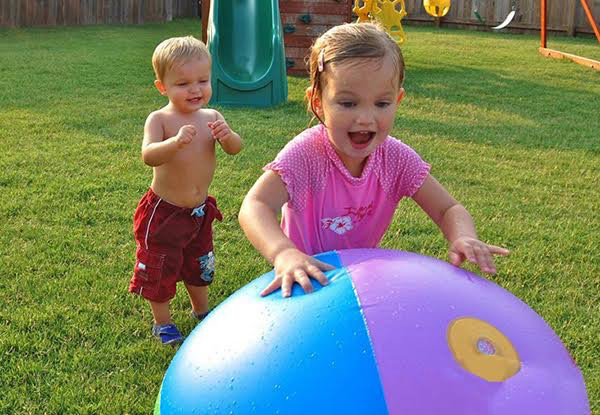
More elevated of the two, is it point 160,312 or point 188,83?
point 188,83

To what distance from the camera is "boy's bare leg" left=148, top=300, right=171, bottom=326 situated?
11.5 feet

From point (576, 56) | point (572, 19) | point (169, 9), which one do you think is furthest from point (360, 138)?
point (572, 19)

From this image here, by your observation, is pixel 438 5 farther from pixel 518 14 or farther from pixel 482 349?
pixel 482 349

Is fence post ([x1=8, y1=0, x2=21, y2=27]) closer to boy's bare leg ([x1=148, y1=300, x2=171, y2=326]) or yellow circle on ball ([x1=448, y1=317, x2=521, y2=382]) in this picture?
boy's bare leg ([x1=148, y1=300, x2=171, y2=326])

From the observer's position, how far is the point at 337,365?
192 cm

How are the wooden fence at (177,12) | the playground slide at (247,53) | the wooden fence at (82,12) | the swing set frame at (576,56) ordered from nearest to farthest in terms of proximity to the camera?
1. the playground slide at (247,53)
2. the swing set frame at (576,56)
3. the wooden fence at (82,12)
4. the wooden fence at (177,12)

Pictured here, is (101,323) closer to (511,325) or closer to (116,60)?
(511,325)

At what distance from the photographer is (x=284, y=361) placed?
1960 millimetres

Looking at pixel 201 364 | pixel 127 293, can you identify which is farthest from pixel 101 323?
pixel 201 364

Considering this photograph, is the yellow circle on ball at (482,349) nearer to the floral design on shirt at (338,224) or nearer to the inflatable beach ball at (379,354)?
the inflatable beach ball at (379,354)

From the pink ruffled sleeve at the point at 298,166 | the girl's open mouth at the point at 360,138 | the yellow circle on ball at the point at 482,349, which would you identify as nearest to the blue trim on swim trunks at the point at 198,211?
the pink ruffled sleeve at the point at 298,166

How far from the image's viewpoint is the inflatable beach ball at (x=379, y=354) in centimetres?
188

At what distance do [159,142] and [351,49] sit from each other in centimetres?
117

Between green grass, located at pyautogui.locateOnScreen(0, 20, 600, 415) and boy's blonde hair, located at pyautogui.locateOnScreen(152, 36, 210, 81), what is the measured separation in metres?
1.13
